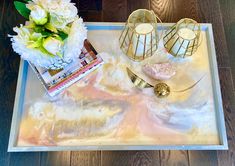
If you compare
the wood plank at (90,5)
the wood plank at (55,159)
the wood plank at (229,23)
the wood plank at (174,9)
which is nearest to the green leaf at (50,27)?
the wood plank at (55,159)

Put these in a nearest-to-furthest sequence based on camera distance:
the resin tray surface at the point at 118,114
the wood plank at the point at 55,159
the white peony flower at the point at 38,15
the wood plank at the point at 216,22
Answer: the white peony flower at the point at 38,15
the resin tray surface at the point at 118,114
the wood plank at the point at 55,159
the wood plank at the point at 216,22

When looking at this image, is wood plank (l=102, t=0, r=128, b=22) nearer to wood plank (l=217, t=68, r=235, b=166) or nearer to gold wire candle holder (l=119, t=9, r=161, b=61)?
gold wire candle holder (l=119, t=9, r=161, b=61)

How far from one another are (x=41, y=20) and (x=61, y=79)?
24 cm

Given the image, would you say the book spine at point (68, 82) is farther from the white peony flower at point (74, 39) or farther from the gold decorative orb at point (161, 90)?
the gold decorative orb at point (161, 90)

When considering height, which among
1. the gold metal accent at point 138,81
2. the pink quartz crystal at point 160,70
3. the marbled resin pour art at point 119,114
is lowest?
the marbled resin pour art at point 119,114

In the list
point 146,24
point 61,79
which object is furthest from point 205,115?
point 61,79

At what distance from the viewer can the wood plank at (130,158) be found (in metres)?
1.11

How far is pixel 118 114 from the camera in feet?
2.95

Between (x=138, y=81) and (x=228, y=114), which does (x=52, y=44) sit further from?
(x=228, y=114)

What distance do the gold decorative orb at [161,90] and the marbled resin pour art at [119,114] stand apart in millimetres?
20

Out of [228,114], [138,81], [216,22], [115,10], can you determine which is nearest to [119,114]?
[138,81]

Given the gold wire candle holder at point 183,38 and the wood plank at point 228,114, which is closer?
the gold wire candle holder at point 183,38

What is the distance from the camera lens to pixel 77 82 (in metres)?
0.93

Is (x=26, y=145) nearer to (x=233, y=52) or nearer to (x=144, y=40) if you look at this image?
(x=144, y=40)
